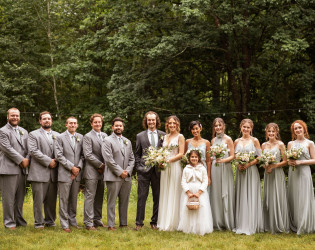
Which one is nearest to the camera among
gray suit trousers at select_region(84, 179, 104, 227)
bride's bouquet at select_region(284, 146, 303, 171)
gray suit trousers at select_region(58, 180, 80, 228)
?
bride's bouquet at select_region(284, 146, 303, 171)

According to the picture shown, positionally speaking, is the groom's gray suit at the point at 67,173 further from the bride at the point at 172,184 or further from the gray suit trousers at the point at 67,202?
the bride at the point at 172,184

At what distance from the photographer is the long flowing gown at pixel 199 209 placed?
7.86 meters

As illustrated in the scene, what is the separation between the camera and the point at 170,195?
326 inches

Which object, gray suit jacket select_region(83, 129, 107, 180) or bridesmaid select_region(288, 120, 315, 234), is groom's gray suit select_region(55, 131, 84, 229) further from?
bridesmaid select_region(288, 120, 315, 234)

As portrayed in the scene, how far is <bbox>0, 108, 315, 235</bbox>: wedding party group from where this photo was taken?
7.95 meters

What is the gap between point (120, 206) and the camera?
27.7ft

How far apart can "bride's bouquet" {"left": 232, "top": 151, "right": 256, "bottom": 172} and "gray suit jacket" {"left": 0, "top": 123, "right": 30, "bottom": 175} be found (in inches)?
167

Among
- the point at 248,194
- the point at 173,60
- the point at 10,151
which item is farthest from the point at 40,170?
the point at 173,60

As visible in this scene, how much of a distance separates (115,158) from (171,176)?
121 centimetres

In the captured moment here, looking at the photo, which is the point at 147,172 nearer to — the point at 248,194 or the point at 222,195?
the point at 222,195

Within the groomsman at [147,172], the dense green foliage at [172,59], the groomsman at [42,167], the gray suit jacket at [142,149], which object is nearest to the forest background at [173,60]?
the dense green foliage at [172,59]

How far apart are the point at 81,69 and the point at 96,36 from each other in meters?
Answer: 1.90

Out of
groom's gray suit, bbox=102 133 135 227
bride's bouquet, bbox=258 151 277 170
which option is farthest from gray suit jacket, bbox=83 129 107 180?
bride's bouquet, bbox=258 151 277 170

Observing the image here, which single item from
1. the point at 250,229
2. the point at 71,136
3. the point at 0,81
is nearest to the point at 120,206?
the point at 71,136
